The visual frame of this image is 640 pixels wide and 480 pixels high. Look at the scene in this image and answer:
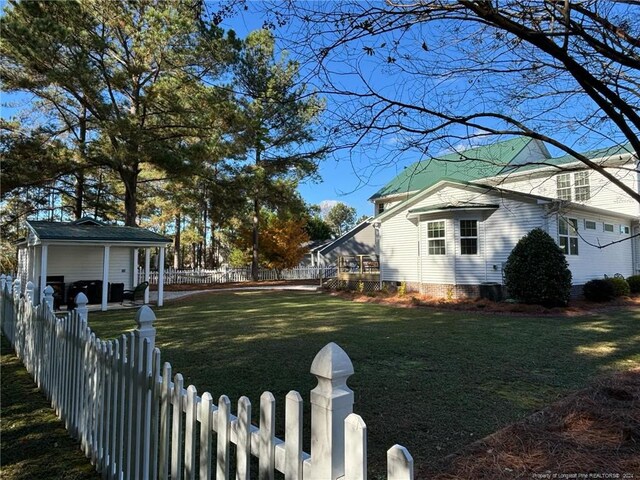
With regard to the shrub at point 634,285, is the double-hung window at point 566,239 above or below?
above

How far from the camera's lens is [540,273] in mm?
11609

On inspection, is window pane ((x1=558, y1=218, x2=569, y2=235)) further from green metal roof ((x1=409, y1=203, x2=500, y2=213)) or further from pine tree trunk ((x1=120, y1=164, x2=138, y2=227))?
pine tree trunk ((x1=120, y1=164, x2=138, y2=227))

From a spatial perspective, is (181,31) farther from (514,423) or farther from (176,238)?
(176,238)

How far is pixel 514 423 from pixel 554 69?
2.98 meters

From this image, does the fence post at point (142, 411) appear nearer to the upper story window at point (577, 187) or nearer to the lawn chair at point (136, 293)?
the upper story window at point (577, 187)

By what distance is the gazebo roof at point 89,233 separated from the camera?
1218cm

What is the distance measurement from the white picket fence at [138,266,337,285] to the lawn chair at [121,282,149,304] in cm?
536

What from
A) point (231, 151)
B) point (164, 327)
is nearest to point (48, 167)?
point (231, 151)

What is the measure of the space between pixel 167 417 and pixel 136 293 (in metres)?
13.2

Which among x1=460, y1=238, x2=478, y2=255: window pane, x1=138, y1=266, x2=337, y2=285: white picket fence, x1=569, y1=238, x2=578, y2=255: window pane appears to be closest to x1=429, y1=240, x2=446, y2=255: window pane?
x1=460, y1=238, x2=478, y2=255: window pane

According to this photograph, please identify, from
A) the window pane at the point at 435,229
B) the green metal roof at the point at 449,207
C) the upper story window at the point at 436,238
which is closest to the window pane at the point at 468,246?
the upper story window at the point at 436,238

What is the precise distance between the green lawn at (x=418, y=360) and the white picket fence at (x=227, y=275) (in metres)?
13.8

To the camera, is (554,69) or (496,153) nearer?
(554,69)

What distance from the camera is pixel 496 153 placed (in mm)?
3410
